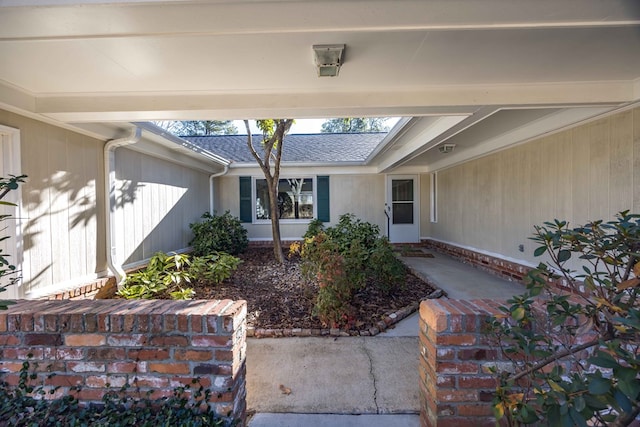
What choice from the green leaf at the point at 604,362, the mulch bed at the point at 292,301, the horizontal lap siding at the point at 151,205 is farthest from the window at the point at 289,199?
the green leaf at the point at 604,362

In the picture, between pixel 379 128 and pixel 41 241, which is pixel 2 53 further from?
pixel 379 128

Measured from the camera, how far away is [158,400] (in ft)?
5.36

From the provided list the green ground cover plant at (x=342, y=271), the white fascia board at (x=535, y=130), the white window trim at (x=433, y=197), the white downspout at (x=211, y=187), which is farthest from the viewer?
the white window trim at (x=433, y=197)

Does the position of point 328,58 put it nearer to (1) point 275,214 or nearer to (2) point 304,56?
(2) point 304,56

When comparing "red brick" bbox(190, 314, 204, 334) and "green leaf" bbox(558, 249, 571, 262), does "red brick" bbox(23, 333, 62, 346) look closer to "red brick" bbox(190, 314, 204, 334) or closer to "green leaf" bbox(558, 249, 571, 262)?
"red brick" bbox(190, 314, 204, 334)

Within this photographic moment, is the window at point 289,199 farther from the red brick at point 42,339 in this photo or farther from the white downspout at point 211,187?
the red brick at point 42,339

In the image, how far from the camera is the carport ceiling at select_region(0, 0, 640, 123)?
179 centimetres

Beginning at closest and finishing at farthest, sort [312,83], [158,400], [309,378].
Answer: [158,400], [309,378], [312,83]

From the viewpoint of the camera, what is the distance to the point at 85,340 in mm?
1642

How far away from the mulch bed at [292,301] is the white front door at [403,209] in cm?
354

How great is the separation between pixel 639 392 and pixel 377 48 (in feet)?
8.11

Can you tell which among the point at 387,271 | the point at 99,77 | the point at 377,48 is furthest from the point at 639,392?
the point at 99,77

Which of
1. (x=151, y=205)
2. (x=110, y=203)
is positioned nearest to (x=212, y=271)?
(x=110, y=203)

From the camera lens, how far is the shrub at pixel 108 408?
60.2 inches
